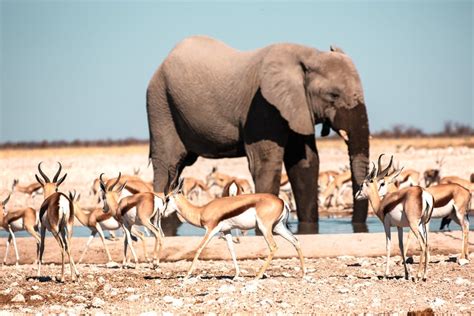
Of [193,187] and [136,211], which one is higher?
[136,211]

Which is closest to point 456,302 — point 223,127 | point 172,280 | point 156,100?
point 172,280

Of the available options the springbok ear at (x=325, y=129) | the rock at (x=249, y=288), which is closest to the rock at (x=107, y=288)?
the rock at (x=249, y=288)

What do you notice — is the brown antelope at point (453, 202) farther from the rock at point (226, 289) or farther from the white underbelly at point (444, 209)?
the rock at point (226, 289)

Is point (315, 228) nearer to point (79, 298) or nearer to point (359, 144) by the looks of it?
point (359, 144)

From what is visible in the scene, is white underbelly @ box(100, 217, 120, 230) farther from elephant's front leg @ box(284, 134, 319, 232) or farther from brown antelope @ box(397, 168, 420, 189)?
brown antelope @ box(397, 168, 420, 189)

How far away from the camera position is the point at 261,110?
19562mm

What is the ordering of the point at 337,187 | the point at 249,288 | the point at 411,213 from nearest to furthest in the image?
the point at 249,288 < the point at 411,213 < the point at 337,187

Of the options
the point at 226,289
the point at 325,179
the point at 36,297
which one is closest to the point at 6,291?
the point at 36,297

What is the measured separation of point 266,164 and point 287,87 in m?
1.41

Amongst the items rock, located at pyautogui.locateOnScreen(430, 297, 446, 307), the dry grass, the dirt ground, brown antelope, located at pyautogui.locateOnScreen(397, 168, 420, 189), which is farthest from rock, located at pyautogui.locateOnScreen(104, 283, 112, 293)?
the dry grass

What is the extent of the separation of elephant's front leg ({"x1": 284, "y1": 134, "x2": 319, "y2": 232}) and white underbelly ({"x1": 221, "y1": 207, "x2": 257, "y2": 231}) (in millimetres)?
6567

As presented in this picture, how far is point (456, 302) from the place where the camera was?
35.8 feet

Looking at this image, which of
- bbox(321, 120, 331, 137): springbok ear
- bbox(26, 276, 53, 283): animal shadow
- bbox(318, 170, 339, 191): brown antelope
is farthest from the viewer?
bbox(318, 170, 339, 191): brown antelope

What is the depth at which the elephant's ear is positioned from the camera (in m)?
18.9
